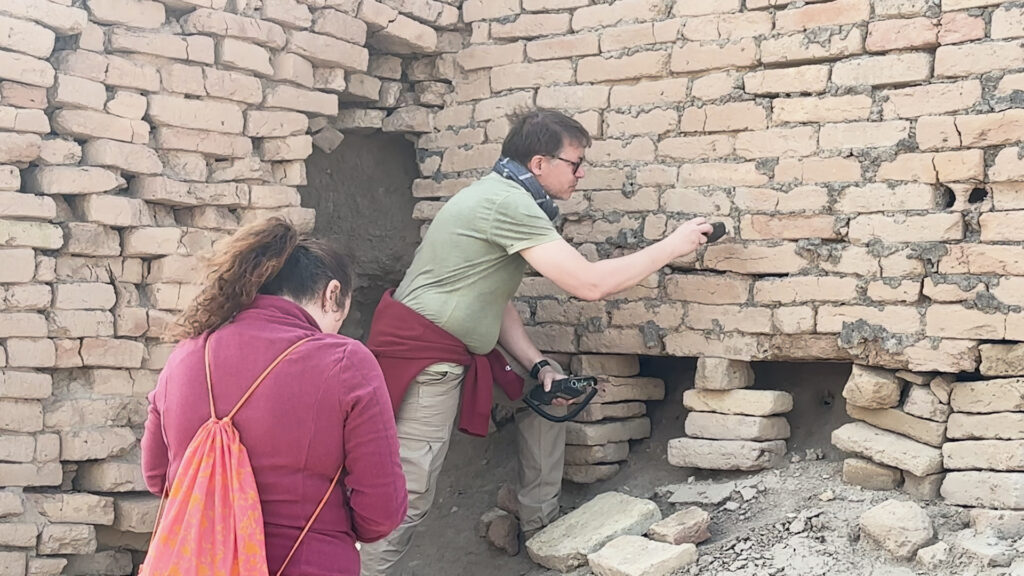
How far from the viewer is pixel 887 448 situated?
411 cm

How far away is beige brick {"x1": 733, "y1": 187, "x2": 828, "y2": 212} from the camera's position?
425 cm

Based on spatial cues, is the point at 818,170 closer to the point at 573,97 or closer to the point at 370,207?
the point at 573,97

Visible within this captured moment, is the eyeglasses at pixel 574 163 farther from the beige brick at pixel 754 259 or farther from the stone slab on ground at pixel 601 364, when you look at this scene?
the stone slab on ground at pixel 601 364

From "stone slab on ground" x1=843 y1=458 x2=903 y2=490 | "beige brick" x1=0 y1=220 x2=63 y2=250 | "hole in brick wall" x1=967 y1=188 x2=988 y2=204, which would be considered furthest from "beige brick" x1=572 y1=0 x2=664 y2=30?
"beige brick" x1=0 y1=220 x2=63 y2=250

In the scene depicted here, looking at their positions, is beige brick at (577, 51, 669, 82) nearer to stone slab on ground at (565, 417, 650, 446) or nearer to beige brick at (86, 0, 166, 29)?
stone slab on ground at (565, 417, 650, 446)

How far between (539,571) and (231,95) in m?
2.20

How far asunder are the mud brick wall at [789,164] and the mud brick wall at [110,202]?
0.99 metres

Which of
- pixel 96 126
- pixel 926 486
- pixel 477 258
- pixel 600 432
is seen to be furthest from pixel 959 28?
pixel 96 126

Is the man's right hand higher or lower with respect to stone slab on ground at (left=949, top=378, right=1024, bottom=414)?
higher

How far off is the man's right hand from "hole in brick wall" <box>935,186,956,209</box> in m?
0.79

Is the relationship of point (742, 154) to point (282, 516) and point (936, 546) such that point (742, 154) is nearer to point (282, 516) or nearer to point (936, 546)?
point (936, 546)

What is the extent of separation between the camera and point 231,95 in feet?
15.0

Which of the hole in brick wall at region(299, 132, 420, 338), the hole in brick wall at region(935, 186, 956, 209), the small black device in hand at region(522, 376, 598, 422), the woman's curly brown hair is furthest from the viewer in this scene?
the hole in brick wall at region(299, 132, 420, 338)

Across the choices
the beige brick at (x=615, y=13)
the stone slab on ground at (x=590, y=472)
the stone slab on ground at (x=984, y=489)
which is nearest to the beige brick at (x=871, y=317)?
the stone slab on ground at (x=984, y=489)
